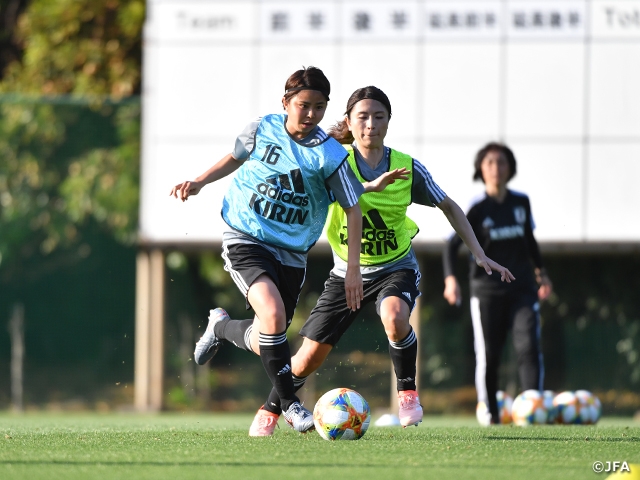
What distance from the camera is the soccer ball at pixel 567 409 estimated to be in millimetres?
8289

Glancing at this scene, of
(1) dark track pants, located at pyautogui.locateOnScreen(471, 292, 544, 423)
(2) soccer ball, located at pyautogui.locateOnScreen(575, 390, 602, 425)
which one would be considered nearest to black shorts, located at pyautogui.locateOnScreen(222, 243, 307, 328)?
(1) dark track pants, located at pyautogui.locateOnScreen(471, 292, 544, 423)

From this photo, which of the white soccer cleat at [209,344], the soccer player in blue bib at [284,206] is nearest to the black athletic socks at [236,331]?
the white soccer cleat at [209,344]

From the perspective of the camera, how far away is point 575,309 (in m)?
12.3

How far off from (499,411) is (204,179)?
3517mm

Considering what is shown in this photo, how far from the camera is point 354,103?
6086mm

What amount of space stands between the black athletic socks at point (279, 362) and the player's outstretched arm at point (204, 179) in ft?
2.89

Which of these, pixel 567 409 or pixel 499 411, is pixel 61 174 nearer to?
pixel 499 411

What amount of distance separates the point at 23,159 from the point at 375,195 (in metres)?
7.42

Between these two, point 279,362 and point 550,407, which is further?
point 550,407

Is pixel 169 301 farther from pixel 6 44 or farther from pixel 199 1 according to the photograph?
pixel 6 44

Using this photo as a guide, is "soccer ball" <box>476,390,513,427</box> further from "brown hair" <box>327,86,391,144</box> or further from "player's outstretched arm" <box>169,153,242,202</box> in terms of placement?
"player's outstretched arm" <box>169,153,242,202</box>

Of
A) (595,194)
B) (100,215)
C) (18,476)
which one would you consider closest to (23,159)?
(100,215)

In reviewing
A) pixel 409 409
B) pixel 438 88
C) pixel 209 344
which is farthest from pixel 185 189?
pixel 438 88

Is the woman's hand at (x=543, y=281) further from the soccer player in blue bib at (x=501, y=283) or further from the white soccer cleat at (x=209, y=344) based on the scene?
the white soccer cleat at (x=209, y=344)
